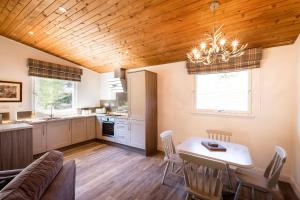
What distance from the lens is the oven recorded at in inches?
165

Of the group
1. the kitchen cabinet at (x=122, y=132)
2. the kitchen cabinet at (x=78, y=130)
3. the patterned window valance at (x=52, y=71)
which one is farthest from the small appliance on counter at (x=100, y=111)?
the patterned window valance at (x=52, y=71)

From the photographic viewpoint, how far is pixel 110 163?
312cm

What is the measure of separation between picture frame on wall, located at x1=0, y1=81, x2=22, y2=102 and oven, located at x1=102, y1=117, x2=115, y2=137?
2.02 meters

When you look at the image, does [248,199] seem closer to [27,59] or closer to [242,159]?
[242,159]

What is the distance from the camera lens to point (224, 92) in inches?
121

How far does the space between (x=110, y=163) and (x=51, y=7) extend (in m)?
2.94

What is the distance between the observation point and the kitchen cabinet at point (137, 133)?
3580mm

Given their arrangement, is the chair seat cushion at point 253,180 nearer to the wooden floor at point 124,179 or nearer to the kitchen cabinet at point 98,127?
the wooden floor at point 124,179

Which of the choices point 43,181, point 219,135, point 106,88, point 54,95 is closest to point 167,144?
point 219,135

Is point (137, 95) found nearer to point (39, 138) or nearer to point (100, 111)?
A: point (100, 111)

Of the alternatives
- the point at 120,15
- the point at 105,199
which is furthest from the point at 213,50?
the point at 105,199

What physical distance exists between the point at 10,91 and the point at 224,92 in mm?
4615

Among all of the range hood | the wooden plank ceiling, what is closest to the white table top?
the wooden plank ceiling

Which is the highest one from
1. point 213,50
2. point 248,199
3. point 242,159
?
point 213,50
